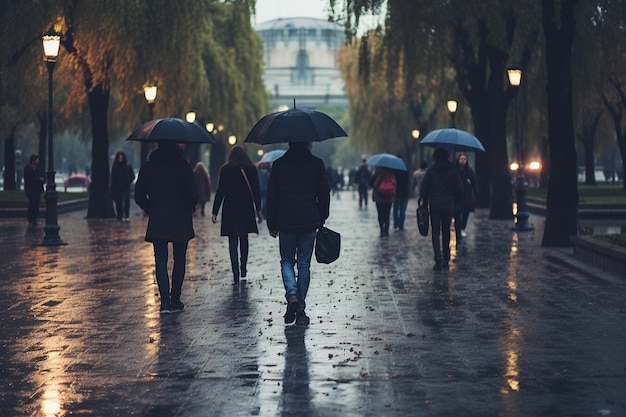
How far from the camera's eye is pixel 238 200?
50.7 feet

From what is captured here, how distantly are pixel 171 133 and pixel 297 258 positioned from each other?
7.17ft

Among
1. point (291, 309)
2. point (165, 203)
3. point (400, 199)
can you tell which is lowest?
point (291, 309)

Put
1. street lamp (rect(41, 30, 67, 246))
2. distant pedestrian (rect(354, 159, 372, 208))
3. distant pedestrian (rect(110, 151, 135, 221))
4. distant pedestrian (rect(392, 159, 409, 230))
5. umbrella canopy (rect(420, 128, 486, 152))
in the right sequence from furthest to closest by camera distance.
Answer: distant pedestrian (rect(354, 159, 372, 208)), distant pedestrian (rect(110, 151, 135, 221)), distant pedestrian (rect(392, 159, 409, 230)), street lamp (rect(41, 30, 67, 246)), umbrella canopy (rect(420, 128, 486, 152))

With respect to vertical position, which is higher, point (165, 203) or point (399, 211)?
point (165, 203)

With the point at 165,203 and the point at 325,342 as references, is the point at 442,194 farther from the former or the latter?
the point at 325,342

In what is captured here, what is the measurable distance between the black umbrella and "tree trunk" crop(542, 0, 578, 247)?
9.71 meters

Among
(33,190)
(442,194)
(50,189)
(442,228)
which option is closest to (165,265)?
(442,194)

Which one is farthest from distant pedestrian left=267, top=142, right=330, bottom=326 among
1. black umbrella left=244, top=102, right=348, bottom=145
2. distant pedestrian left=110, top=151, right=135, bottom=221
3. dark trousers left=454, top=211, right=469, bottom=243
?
distant pedestrian left=110, top=151, right=135, bottom=221

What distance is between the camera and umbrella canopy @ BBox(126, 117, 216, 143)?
12.5 metres

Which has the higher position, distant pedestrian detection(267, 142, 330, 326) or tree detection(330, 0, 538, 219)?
tree detection(330, 0, 538, 219)

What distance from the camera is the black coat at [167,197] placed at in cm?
1216

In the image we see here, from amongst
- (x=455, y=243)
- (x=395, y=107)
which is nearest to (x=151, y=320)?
(x=455, y=243)

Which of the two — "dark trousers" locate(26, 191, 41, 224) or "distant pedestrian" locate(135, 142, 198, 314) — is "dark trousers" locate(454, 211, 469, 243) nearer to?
"distant pedestrian" locate(135, 142, 198, 314)

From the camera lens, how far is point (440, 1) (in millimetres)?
30859
